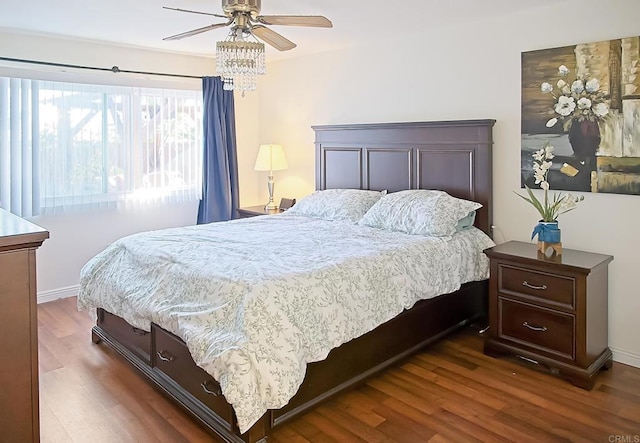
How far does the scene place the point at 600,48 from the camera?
308 centimetres

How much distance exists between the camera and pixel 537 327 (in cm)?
303

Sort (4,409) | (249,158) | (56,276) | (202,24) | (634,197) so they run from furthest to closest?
(249,158), (56,276), (202,24), (634,197), (4,409)

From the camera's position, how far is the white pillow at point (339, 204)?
161 inches

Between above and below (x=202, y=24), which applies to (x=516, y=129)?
below

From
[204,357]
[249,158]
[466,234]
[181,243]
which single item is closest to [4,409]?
[204,357]

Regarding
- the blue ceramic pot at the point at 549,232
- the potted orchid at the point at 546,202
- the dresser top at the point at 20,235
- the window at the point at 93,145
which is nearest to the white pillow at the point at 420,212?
the potted orchid at the point at 546,202

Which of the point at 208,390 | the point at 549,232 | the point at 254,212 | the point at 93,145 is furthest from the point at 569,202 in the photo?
the point at 93,145

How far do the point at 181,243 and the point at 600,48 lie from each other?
9.56 ft

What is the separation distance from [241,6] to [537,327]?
8.37 ft

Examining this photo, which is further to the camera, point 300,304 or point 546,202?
point 546,202

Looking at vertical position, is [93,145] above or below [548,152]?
above

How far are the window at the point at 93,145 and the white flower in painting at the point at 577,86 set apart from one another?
357 cm

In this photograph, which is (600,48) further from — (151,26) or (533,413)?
(151,26)

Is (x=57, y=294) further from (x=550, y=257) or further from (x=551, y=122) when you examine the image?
(x=551, y=122)
